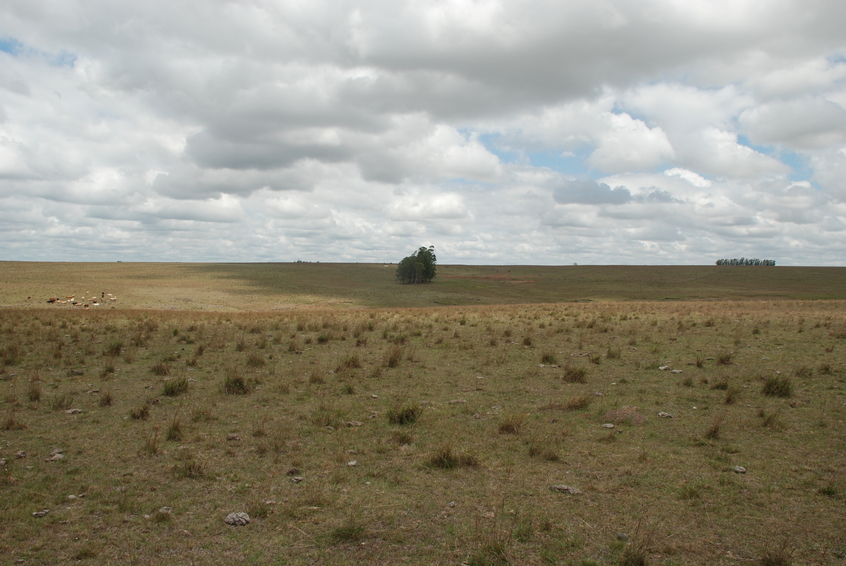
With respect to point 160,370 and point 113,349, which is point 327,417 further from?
point 113,349

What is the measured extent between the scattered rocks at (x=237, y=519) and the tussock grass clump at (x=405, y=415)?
11.7 feet

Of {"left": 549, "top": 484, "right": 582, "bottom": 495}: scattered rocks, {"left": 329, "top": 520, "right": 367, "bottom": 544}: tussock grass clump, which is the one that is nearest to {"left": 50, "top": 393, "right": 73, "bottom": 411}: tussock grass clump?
{"left": 329, "top": 520, "right": 367, "bottom": 544}: tussock grass clump

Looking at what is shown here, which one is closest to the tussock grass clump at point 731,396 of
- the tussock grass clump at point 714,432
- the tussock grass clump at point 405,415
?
the tussock grass clump at point 714,432

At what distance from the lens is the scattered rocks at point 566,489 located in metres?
5.89

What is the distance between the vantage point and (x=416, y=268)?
332 ft

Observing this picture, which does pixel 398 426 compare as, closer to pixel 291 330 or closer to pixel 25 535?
pixel 25 535

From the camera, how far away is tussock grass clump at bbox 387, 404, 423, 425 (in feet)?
28.1

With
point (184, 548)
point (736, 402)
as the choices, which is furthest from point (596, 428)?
point (184, 548)

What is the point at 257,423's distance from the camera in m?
8.36

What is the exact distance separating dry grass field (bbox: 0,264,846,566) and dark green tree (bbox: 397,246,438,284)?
3384 inches

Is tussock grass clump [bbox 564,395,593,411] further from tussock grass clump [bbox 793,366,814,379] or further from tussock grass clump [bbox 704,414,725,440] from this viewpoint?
tussock grass clump [bbox 793,366,814,379]

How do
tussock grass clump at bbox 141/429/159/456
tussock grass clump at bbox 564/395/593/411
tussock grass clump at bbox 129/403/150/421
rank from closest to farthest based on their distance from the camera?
tussock grass clump at bbox 141/429/159/456 → tussock grass clump at bbox 129/403/150/421 → tussock grass clump at bbox 564/395/593/411

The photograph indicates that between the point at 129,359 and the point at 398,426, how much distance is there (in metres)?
9.16

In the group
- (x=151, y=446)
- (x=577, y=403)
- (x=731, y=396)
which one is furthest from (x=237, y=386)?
(x=731, y=396)
